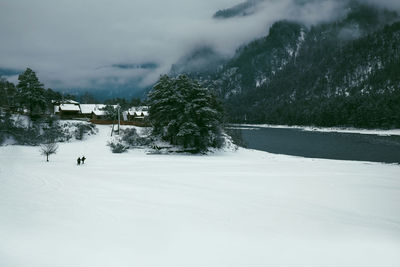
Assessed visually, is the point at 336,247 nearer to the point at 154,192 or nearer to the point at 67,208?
the point at 154,192

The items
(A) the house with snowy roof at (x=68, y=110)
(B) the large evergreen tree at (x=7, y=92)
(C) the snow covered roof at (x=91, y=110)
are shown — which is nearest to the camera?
(B) the large evergreen tree at (x=7, y=92)

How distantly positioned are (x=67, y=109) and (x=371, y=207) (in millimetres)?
79017

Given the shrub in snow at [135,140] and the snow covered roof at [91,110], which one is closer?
the shrub in snow at [135,140]

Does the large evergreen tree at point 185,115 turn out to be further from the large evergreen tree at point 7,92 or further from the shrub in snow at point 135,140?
the large evergreen tree at point 7,92

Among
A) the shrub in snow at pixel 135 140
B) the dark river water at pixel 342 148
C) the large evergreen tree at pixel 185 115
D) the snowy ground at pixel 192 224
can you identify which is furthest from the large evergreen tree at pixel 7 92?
the dark river water at pixel 342 148

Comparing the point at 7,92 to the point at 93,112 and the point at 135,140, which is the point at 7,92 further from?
the point at 135,140

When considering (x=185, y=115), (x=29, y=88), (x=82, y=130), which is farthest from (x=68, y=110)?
(x=185, y=115)

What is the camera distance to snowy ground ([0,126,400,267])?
7.55 m

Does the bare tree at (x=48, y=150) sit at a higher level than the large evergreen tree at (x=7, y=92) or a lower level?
lower

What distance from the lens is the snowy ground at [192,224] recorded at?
755cm

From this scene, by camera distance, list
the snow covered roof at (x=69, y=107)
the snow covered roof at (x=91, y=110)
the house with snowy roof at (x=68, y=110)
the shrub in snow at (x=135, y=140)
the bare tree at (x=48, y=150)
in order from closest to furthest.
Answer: the bare tree at (x=48, y=150) → the shrub in snow at (x=135, y=140) → the house with snowy roof at (x=68, y=110) → the snow covered roof at (x=69, y=107) → the snow covered roof at (x=91, y=110)

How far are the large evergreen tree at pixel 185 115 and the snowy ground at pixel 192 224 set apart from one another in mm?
24985

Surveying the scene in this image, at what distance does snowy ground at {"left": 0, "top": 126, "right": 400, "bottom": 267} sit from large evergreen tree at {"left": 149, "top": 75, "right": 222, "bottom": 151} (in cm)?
2499

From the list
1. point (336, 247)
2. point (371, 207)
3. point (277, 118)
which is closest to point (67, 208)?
point (336, 247)
